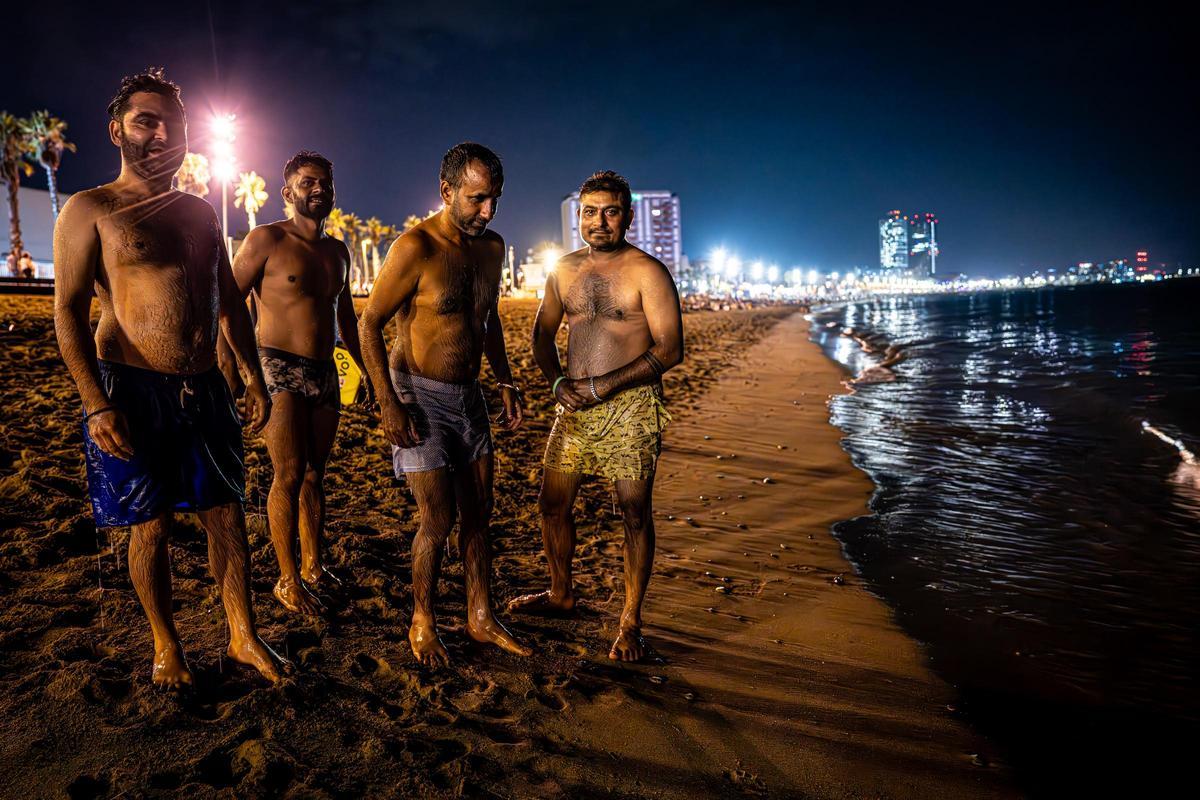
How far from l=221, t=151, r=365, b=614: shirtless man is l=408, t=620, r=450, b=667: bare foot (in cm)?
81

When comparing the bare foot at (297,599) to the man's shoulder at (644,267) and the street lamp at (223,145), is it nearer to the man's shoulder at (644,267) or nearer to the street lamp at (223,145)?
the man's shoulder at (644,267)

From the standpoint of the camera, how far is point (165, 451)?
2.96m

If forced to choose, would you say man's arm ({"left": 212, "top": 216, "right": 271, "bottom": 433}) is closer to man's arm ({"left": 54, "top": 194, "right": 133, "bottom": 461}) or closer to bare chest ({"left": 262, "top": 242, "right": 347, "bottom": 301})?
man's arm ({"left": 54, "top": 194, "right": 133, "bottom": 461})

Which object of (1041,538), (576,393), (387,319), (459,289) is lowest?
(1041,538)

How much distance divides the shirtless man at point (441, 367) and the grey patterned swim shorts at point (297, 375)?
859mm

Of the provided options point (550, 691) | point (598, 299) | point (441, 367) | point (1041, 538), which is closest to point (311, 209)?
point (441, 367)

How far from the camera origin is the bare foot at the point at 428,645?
11.2 ft

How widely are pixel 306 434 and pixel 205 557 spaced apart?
136 cm

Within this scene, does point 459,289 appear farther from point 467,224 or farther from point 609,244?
point 609,244

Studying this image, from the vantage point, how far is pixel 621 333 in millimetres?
3941

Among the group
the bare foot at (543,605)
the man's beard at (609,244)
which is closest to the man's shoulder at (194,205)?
the man's beard at (609,244)

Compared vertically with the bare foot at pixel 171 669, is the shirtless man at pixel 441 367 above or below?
above

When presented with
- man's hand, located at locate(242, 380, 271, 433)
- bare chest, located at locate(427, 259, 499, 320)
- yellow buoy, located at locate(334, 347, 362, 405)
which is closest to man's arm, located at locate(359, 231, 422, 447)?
bare chest, located at locate(427, 259, 499, 320)

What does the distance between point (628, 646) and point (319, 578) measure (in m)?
2.03
